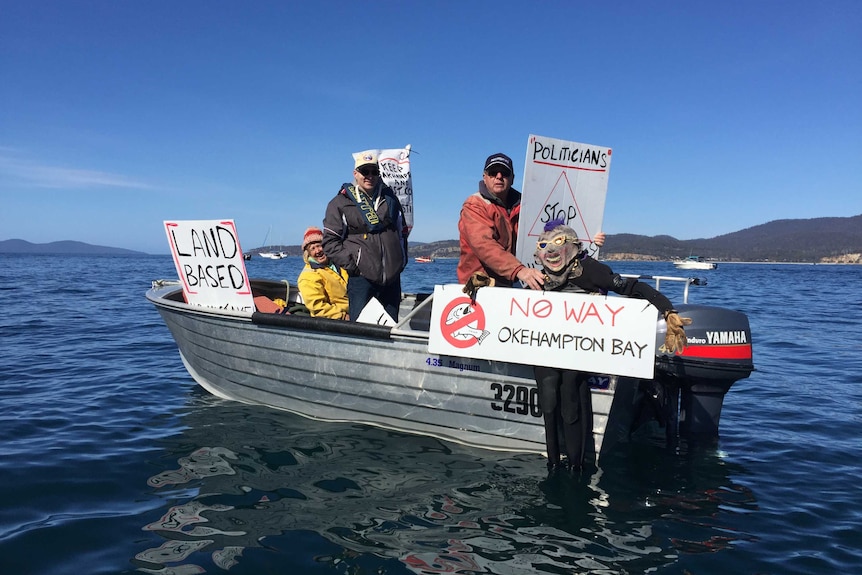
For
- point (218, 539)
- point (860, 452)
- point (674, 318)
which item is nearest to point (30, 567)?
point (218, 539)

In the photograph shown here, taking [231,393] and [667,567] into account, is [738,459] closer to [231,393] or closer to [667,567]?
[667,567]

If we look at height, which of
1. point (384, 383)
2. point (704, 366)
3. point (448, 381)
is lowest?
point (384, 383)

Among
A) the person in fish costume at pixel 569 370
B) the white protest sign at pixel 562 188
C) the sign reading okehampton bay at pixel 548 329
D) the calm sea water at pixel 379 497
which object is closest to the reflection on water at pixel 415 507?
the calm sea water at pixel 379 497

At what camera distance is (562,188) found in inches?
205

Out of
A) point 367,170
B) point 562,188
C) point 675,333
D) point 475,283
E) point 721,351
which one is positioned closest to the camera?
point 675,333

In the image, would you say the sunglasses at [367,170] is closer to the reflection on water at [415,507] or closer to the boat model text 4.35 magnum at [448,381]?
the boat model text 4.35 magnum at [448,381]

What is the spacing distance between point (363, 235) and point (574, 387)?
267 cm

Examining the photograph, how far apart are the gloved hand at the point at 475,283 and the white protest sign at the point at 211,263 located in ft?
8.81

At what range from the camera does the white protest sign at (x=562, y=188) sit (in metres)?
5.00

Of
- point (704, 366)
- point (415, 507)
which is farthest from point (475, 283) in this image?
point (704, 366)

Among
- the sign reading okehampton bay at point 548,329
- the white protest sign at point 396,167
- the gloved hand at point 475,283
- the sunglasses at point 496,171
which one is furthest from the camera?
the white protest sign at point 396,167

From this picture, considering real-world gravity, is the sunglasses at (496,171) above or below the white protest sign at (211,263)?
above

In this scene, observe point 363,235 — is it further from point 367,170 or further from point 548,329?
point 548,329

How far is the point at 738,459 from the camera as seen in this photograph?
17.0 ft
